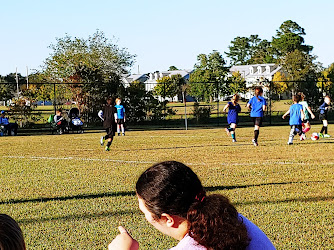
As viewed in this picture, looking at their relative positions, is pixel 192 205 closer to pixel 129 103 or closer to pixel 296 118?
pixel 296 118

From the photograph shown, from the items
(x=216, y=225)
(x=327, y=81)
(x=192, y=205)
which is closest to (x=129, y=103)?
(x=327, y=81)

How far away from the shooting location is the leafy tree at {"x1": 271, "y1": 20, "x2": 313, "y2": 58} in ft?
345

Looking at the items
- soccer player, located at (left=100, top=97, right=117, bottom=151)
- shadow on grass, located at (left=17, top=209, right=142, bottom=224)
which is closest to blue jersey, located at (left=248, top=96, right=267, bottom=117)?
soccer player, located at (left=100, top=97, right=117, bottom=151)

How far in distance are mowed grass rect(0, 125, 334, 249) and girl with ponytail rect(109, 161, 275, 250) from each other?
3165 millimetres

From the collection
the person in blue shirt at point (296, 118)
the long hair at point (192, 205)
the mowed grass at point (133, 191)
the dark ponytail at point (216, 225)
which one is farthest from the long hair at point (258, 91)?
the dark ponytail at point (216, 225)

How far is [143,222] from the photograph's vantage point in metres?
6.86

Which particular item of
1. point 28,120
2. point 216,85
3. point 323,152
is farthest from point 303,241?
point 216,85

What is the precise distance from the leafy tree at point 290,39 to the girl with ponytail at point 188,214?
10528 centimetres

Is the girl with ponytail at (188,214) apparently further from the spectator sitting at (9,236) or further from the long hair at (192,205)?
the spectator sitting at (9,236)

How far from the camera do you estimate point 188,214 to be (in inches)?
99.0

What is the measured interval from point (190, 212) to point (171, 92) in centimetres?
3522

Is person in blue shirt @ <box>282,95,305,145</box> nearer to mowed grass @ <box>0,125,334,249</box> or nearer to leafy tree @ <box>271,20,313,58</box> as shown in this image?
mowed grass @ <box>0,125,334,249</box>

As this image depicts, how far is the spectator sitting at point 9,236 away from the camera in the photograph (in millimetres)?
1998

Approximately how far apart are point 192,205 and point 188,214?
0.05m
